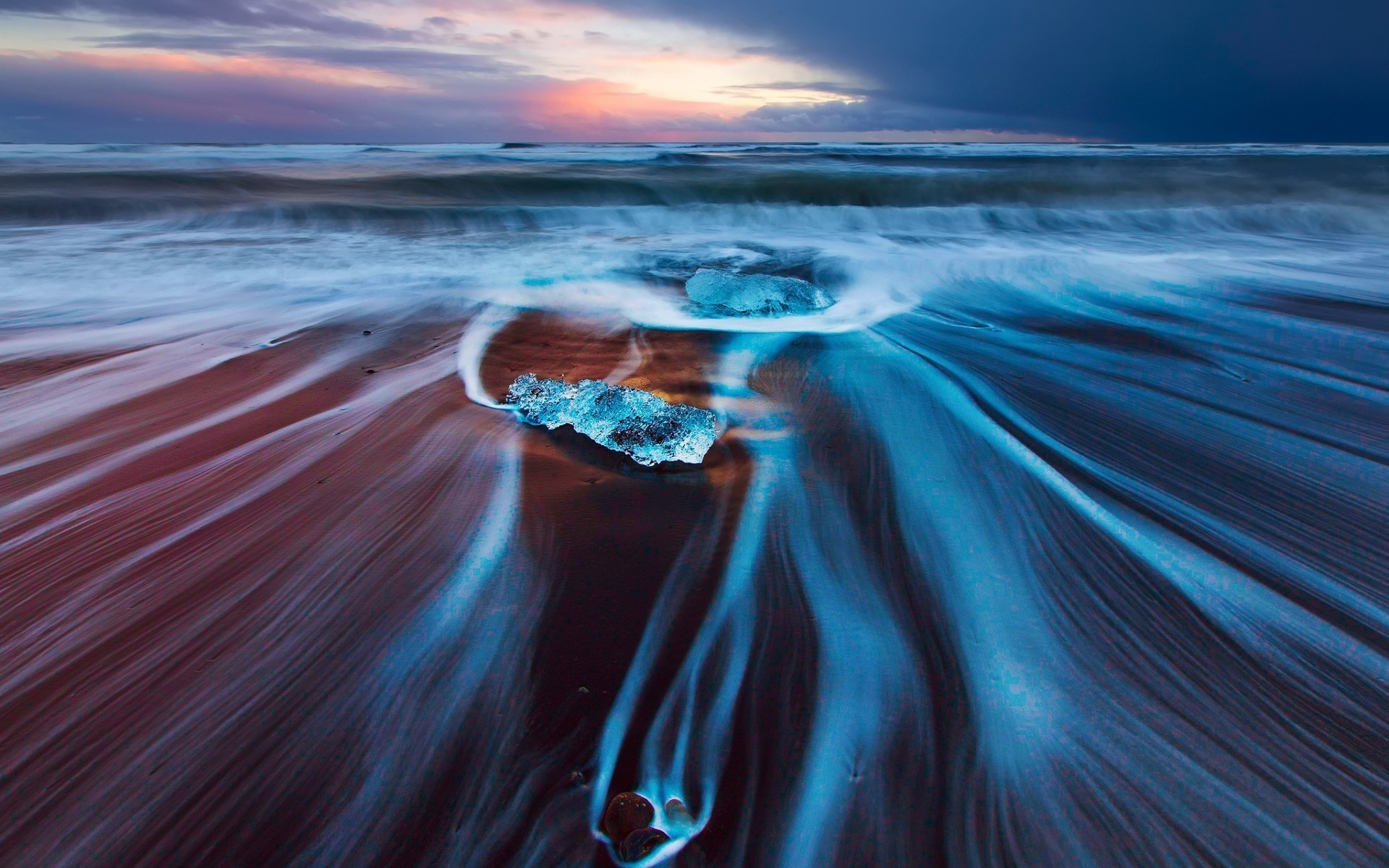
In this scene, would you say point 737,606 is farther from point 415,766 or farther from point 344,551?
point 344,551

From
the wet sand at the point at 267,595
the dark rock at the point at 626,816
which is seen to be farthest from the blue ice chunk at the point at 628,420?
the dark rock at the point at 626,816

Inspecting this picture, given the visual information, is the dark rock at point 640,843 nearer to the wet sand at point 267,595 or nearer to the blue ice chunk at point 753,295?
the wet sand at point 267,595

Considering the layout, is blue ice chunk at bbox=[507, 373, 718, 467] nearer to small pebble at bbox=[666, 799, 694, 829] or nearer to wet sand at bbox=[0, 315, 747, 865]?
wet sand at bbox=[0, 315, 747, 865]

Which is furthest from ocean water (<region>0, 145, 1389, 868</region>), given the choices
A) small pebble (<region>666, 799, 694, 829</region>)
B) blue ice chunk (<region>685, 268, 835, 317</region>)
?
blue ice chunk (<region>685, 268, 835, 317</region>)

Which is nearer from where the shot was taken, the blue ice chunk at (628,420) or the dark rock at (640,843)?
the dark rock at (640,843)

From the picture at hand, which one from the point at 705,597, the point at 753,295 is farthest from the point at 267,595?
the point at 753,295

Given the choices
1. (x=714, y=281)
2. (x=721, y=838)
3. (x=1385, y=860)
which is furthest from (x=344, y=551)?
(x=714, y=281)

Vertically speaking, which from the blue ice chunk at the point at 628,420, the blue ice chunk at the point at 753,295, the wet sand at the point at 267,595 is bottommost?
the wet sand at the point at 267,595
